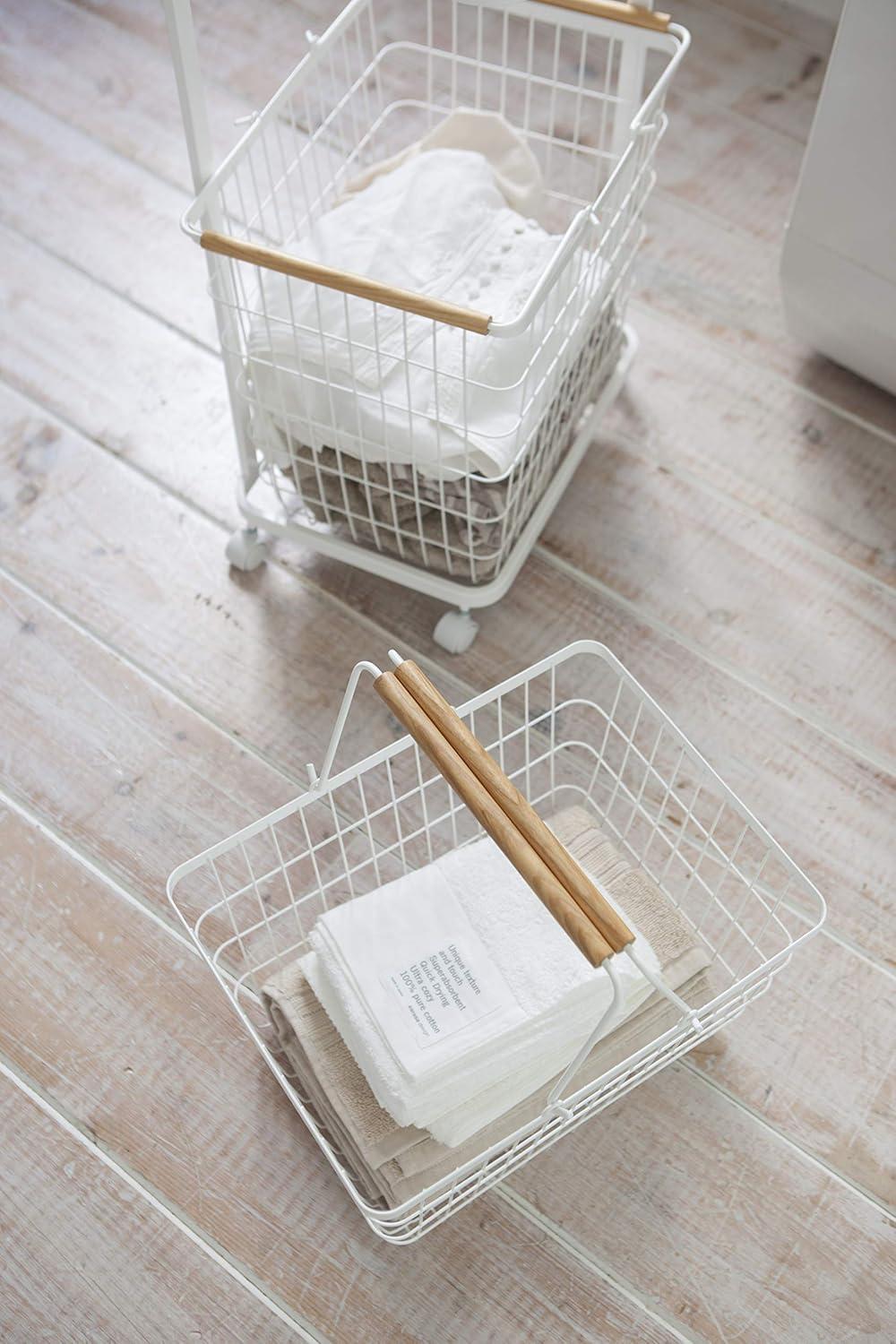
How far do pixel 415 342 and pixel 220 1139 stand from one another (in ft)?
2.42

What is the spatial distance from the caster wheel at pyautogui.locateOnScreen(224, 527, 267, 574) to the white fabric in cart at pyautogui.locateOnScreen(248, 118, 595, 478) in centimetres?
17

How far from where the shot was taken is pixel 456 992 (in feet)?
3.39

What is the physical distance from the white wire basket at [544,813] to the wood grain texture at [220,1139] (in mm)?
38

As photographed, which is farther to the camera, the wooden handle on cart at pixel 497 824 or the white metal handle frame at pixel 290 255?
the white metal handle frame at pixel 290 255

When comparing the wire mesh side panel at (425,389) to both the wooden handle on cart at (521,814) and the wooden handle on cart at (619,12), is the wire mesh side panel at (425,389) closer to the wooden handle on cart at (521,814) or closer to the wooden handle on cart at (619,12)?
the wooden handle on cart at (619,12)

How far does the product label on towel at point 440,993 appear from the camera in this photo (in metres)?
1.01

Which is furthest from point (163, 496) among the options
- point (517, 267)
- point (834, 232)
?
point (834, 232)

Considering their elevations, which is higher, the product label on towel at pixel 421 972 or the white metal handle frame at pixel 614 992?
the white metal handle frame at pixel 614 992

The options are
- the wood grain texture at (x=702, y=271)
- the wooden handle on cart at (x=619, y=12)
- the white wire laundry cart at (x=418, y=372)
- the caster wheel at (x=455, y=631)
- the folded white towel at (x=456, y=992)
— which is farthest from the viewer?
the wood grain texture at (x=702, y=271)

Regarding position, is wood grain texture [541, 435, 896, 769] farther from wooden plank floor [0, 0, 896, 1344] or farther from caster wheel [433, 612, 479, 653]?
caster wheel [433, 612, 479, 653]

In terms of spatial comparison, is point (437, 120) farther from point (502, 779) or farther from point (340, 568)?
point (502, 779)

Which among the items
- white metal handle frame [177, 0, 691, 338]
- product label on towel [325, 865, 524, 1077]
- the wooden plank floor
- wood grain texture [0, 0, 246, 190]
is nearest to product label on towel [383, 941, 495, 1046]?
product label on towel [325, 865, 524, 1077]

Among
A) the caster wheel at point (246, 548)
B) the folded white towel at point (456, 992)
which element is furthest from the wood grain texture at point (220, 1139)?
the caster wheel at point (246, 548)

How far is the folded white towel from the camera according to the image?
100cm
